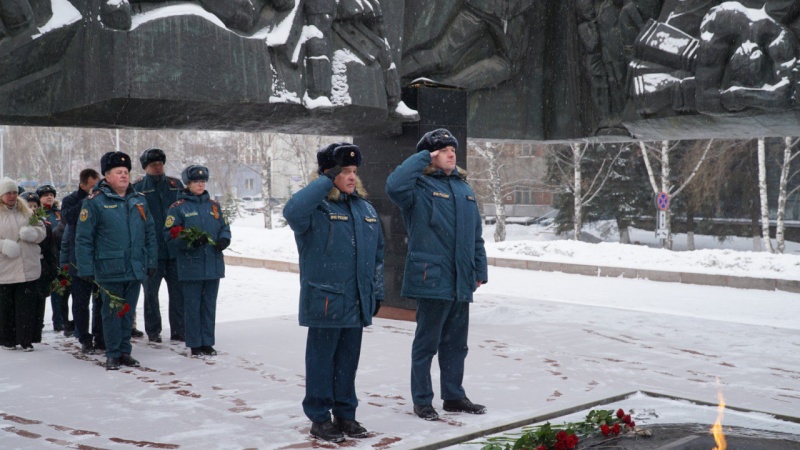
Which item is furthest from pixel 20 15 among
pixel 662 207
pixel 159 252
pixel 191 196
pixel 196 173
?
pixel 662 207

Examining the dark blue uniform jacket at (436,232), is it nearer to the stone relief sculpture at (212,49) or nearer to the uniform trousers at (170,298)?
the stone relief sculpture at (212,49)

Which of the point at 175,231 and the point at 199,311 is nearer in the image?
the point at 175,231

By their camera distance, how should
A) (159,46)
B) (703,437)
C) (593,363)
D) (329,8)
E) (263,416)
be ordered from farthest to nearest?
1. (329,8)
2. (593,363)
3. (159,46)
4. (263,416)
5. (703,437)

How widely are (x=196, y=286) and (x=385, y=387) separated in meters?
2.53

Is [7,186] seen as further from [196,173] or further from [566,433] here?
Answer: [566,433]

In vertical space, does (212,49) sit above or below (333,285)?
above

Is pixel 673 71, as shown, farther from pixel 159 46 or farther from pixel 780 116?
pixel 159 46

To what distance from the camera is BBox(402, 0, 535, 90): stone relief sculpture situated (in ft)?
34.9

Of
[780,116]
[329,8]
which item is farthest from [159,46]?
[780,116]

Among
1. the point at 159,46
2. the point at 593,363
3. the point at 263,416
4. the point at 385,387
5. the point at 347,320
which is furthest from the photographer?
the point at 593,363

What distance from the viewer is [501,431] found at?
5395mm

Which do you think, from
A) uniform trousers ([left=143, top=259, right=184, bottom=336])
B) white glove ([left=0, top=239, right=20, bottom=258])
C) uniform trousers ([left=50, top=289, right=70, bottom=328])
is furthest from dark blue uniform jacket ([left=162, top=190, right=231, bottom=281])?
uniform trousers ([left=50, top=289, right=70, bottom=328])

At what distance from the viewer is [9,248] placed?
28.6ft

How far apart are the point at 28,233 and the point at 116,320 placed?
1828 millimetres
